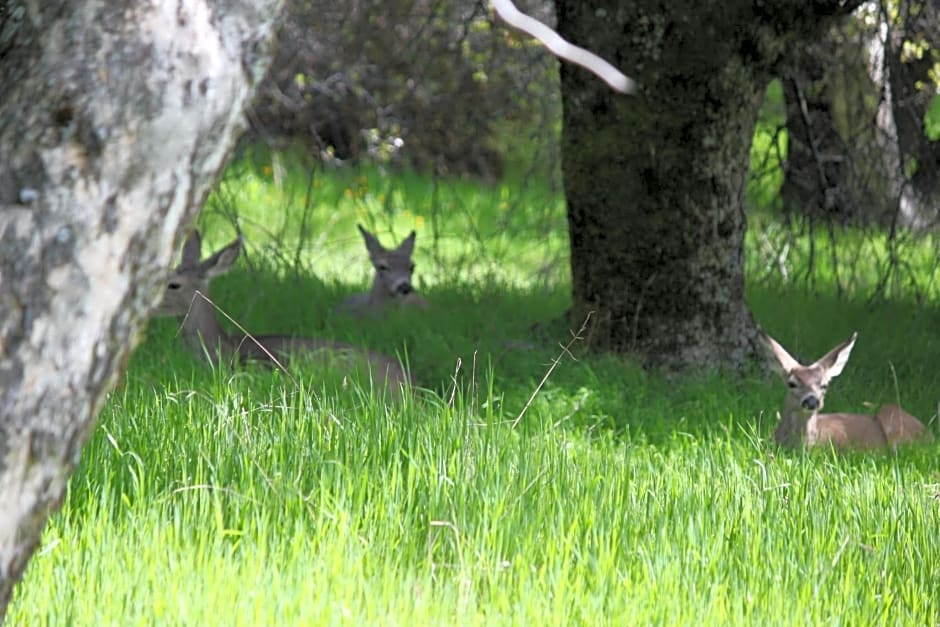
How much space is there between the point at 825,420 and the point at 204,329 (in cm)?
341

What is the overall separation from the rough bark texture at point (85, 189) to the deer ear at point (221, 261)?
501cm

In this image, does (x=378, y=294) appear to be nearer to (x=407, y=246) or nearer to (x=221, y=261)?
(x=407, y=246)

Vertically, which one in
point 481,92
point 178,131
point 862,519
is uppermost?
point 481,92

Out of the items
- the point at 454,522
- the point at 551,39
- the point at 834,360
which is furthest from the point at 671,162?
the point at 551,39

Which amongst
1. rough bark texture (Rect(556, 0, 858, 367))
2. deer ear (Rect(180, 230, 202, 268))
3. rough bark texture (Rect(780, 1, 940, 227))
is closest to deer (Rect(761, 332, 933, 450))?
rough bark texture (Rect(556, 0, 858, 367))

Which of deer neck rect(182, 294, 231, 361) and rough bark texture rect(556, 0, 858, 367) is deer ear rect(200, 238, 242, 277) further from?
rough bark texture rect(556, 0, 858, 367)

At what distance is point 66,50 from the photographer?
2502mm

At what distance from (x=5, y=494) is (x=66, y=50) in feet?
2.63

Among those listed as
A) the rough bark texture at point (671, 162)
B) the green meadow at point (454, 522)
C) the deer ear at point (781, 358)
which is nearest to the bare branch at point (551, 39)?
the green meadow at point (454, 522)

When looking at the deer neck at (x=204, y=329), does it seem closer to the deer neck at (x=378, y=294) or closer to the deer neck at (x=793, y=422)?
the deer neck at (x=378, y=294)

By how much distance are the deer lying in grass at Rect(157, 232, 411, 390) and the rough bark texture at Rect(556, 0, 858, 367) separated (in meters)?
1.32

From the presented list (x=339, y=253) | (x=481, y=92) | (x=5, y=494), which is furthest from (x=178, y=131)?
(x=481, y=92)

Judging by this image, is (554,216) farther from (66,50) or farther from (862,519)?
(66,50)

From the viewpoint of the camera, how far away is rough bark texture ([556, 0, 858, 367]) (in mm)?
6852
